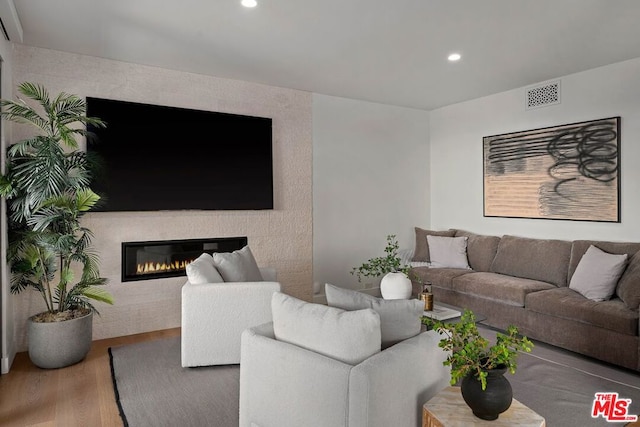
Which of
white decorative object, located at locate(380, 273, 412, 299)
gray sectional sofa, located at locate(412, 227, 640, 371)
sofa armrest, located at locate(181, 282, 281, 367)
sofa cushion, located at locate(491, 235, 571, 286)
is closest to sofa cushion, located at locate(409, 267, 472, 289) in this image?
gray sectional sofa, located at locate(412, 227, 640, 371)

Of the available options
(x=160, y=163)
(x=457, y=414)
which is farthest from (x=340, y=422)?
(x=160, y=163)

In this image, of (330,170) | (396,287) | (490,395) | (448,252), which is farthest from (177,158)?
(490,395)

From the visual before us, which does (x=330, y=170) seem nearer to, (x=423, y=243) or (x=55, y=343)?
(x=423, y=243)

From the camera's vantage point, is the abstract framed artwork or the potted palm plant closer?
the potted palm plant

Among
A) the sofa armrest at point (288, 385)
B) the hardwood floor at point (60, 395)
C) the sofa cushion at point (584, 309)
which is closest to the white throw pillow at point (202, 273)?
the hardwood floor at point (60, 395)

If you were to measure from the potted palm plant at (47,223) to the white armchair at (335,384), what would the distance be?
1.95 meters

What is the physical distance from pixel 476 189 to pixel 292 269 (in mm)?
2630

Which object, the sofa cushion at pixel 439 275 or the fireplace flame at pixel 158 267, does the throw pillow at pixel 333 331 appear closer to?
the fireplace flame at pixel 158 267

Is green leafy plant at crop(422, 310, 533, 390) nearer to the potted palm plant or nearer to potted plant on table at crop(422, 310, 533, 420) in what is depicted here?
potted plant on table at crop(422, 310, 533, 420)

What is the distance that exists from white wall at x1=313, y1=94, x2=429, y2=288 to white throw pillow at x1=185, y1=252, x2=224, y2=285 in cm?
200

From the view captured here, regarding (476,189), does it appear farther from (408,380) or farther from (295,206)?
(408,380)

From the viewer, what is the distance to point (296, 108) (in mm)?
5027

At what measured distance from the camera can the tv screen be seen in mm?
3912
